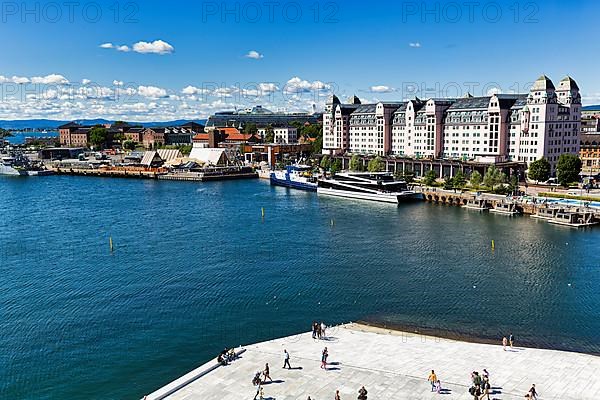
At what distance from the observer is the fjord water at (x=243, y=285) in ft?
82.0

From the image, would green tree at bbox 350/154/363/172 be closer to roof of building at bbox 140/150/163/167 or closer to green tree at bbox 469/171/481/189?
green tree at bbox 469/171/481/189

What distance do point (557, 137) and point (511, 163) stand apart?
24.6 feet

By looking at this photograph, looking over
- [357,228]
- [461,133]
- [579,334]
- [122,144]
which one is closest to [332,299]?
[579,334]

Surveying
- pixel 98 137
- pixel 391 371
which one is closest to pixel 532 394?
pixel 391 371

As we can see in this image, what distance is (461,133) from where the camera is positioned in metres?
90.1

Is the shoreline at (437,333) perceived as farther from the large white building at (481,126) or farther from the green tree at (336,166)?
the green tree at (336,166)

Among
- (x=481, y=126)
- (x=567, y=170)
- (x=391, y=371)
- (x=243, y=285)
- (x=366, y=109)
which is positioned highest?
(x=366, y=109)

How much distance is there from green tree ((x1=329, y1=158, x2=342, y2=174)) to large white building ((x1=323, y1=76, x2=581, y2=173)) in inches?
167

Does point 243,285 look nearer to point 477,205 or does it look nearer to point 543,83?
point 477,205

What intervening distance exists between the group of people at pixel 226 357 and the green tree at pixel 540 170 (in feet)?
205

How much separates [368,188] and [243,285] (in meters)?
42.0

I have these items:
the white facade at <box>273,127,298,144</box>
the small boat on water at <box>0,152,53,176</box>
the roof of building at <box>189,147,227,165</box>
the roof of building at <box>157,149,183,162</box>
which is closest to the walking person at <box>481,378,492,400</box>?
the roof of building at <box>189,147,227,165</box>

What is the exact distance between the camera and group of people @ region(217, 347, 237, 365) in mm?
21516

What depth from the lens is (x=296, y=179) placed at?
8900cm
